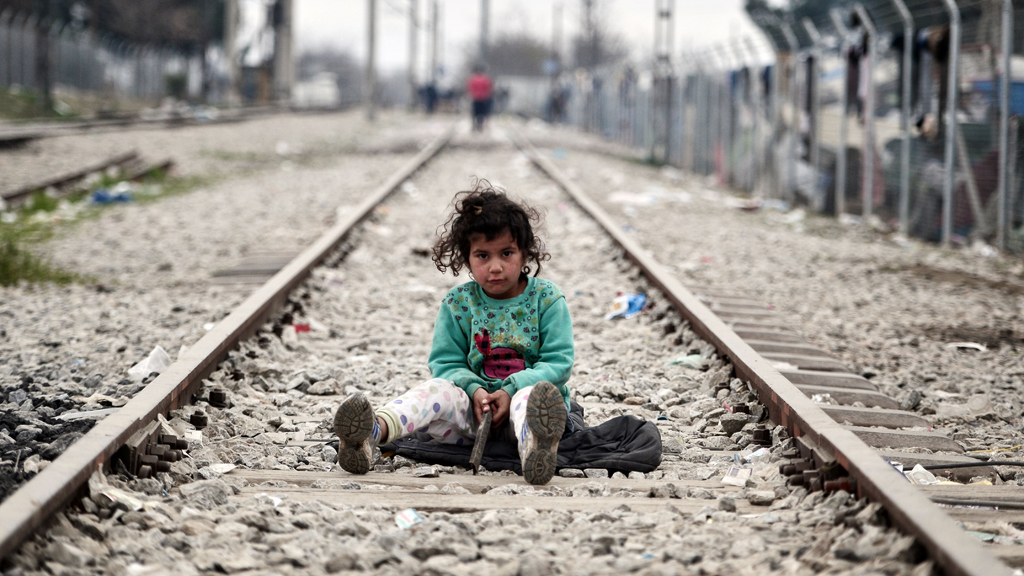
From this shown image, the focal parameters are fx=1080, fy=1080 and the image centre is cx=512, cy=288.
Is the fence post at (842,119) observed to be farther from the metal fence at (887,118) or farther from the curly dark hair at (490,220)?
the curly dark hair at (490,220)

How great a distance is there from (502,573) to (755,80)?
15028 mm

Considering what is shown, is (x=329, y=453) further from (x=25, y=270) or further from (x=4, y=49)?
(x=4, y=49)

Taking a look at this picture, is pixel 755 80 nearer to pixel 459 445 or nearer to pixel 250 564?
pixel 459 445

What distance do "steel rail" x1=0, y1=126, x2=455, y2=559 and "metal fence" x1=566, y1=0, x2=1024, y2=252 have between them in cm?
669

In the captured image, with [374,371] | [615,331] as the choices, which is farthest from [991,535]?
[615,331]

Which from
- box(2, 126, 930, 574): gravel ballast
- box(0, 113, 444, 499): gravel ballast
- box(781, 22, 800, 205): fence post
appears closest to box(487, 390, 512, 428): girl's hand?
box(2, 126, 930, 574): gravel ballast

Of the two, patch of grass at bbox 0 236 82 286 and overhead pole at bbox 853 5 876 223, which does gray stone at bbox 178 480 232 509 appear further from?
overhead pole at bbox 853 5 876 223

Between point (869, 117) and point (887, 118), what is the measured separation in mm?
327

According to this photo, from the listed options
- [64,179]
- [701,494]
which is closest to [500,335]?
[701,494]

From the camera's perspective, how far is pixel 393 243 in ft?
31.3

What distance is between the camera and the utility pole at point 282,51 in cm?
4530

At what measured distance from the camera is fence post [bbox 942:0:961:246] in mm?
10367

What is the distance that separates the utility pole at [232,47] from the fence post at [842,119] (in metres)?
24.2

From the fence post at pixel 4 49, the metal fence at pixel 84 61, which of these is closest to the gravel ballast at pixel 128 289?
the metal fence at pixel 84 61
